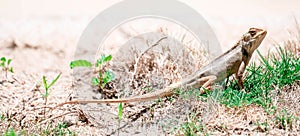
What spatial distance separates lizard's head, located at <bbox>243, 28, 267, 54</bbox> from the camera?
3.78 m

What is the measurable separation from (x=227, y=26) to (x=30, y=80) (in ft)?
10.2

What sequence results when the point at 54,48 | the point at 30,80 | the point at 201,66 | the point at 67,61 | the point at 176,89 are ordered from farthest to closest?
the point at 54,48 < the point at 67,61 < the point at 30,80 < the point at 201,66 < the point at 176,89

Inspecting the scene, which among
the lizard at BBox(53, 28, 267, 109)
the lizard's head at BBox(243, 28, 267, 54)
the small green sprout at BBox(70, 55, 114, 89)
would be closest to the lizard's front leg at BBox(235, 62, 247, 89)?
the lizard at BBox(53, 28, 267, 109)

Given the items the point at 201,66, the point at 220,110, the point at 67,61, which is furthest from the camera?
the point at 67,61

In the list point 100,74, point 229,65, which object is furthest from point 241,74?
point 100,74

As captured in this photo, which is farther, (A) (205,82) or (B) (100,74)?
(B) (100,74)

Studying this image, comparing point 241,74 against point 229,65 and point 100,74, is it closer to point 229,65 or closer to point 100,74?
point 229,65

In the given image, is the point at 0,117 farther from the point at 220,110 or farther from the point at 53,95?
the point at 220,110

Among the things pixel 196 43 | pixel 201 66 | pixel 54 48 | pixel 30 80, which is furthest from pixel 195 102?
pixel 54 48

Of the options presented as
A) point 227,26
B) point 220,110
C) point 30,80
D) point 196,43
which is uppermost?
point 227,26

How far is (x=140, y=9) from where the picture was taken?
5.95m

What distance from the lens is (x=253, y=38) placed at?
12.5 ft

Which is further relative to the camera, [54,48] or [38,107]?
[54,48]

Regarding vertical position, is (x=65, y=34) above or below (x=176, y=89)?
above
